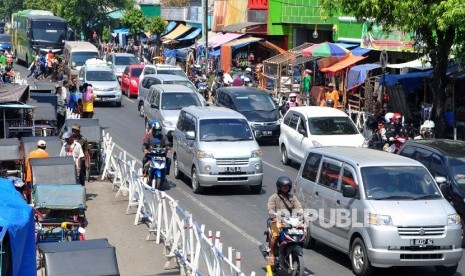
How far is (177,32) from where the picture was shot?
2518 inches

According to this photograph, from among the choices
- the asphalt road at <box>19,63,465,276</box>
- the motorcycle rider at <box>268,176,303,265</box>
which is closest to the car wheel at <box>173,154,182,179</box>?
the asphalt road at <box>19,63,465,276</box>

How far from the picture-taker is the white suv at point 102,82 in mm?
39219

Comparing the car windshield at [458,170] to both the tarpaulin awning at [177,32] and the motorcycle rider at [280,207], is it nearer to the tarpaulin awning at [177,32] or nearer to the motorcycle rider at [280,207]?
the motorcycle rider at [280,207]

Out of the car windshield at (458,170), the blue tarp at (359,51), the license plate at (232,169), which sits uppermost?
the blue tarp at (359,51)

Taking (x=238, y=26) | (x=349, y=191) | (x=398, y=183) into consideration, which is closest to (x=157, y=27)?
(x=238, y=26)

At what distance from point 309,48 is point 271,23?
32.9 feet

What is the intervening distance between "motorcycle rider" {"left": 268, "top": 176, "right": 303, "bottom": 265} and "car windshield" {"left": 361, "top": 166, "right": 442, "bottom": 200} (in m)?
1.23

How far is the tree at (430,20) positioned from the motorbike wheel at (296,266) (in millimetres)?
10472

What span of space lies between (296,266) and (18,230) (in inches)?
205

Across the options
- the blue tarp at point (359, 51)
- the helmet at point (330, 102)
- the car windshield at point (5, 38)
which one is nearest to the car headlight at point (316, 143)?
the helmet at point (330, 102)

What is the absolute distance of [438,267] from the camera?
14.6 metres

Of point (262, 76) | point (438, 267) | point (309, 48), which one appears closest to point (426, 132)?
point (438, 267)

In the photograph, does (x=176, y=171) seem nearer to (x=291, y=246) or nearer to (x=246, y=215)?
(x=246, y=215)

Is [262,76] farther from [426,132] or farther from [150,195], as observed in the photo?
[150,195]
